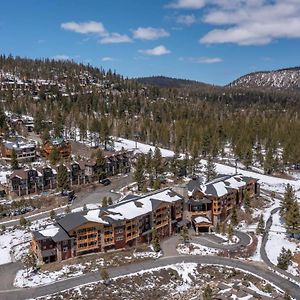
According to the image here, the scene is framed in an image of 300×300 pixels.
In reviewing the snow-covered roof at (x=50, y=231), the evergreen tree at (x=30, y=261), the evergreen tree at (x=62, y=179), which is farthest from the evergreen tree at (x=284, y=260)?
the evergreen tree at (x=62, y=179)

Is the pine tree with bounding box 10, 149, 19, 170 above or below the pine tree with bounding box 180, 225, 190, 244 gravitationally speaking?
above

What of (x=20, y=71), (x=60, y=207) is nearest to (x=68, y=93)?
(x=20, y=71)

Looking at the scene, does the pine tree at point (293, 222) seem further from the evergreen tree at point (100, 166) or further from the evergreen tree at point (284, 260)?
the evergreen tree at point (100, 166)

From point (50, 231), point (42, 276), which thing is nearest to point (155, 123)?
point (50, 231)

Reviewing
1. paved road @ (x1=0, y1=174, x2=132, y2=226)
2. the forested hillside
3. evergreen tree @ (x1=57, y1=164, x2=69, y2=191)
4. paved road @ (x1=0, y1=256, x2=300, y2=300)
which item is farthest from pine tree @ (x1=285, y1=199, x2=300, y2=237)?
evergreen tree @ (x1=57, y1=164, x2=69, y2=191)

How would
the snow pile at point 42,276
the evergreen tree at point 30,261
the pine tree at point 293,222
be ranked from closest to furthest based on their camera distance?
1. the snow pile at point 42,276
2. the evergreen tree at point 30,261
3. the pine tree at point 293,222

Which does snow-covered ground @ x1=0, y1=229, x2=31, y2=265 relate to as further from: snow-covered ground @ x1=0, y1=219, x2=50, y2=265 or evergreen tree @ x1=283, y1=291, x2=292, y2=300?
evergreen tree @ x1=283, y1=291, x2=292, y2=300
